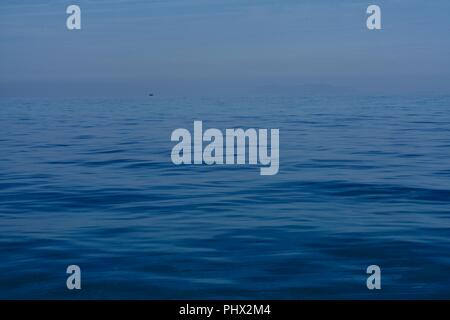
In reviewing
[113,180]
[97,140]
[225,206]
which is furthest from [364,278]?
[97,140]

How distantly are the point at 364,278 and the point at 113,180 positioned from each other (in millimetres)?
7502

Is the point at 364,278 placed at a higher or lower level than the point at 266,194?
lower

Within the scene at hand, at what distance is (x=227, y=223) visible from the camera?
10500mm

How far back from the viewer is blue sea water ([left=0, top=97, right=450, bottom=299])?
314 inches

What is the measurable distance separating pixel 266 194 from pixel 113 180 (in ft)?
11.4

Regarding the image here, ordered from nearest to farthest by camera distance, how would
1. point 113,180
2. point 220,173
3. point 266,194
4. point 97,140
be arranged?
point 266,194, point 113,180, point 220,173, point 97,140

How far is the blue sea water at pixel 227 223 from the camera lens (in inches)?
314

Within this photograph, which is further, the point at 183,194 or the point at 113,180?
the point at 113,180

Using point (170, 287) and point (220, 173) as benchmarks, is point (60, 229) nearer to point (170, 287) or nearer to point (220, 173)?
point (170, 287)

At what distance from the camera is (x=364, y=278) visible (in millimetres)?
8047

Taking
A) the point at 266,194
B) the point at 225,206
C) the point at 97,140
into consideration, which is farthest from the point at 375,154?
the point at 97,140
